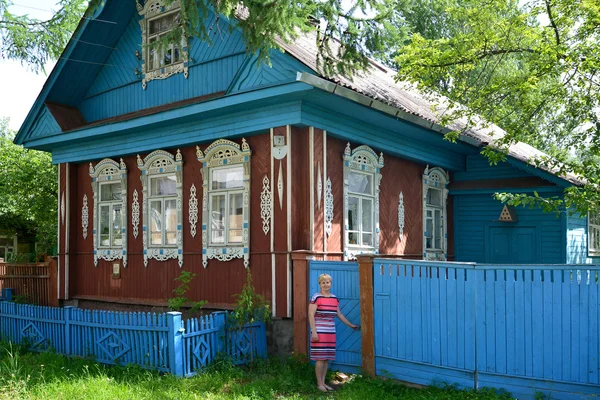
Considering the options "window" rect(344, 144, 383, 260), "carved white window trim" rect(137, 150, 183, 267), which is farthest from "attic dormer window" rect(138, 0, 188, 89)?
"window" rect(344, 144, 383, 260)

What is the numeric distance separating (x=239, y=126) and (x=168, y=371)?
13.3 ft

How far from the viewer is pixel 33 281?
1410cm

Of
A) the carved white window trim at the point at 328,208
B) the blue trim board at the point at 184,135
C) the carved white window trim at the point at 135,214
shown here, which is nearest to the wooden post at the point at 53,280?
the blue trim board at the point at 184,135

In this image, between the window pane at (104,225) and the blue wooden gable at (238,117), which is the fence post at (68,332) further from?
the blue wooden gable at (238,117)

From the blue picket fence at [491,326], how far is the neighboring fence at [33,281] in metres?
8.38

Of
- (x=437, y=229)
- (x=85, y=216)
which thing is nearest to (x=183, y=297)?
(x=85, y=216)

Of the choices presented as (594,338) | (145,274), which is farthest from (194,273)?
(594,338)

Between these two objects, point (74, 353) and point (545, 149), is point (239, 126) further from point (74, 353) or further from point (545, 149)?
point (545, 149)

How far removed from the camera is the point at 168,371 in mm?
8023

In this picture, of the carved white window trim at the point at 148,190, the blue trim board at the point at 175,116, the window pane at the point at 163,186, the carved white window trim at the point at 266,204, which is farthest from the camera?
the window pane at the point at 163,186

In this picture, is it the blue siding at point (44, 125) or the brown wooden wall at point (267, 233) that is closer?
the brown wooden wall at point (267, 233)

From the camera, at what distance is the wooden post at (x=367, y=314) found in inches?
310

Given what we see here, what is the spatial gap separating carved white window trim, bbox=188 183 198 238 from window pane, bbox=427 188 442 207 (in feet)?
16.7

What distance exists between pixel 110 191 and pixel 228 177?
3470 millimetres
